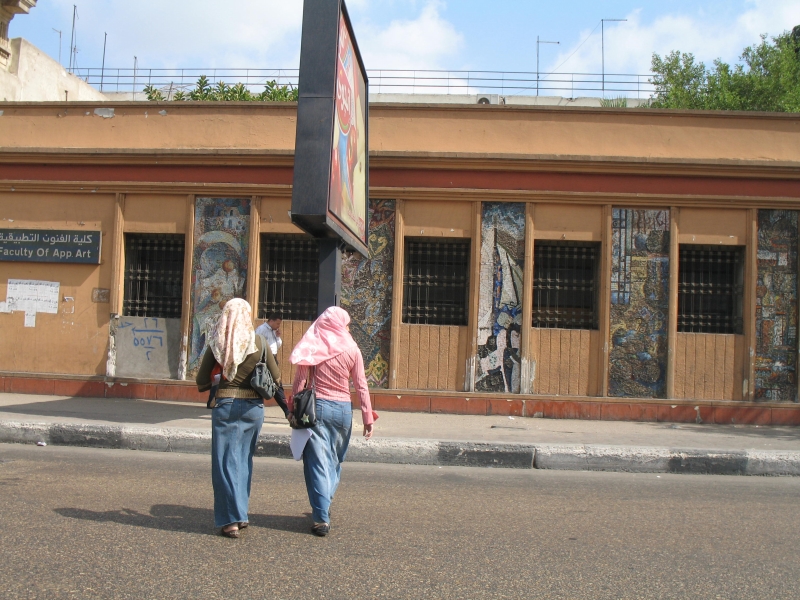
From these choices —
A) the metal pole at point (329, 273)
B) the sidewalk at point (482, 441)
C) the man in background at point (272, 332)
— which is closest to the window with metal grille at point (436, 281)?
the sidewalk at point (482, 441)

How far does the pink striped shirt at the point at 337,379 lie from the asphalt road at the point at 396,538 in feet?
2.99

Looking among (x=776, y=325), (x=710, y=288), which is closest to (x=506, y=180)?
(x=710, y=288)

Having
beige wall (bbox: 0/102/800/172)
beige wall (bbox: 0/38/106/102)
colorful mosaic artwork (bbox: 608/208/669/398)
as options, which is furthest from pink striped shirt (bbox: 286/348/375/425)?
beige wall (bbox: 0/38/106/102)

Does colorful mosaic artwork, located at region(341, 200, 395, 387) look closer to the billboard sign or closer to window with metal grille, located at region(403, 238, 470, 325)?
window with metal grille, located at region(403, 238, 470, 325)

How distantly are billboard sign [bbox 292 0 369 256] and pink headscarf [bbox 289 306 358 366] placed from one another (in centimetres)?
138

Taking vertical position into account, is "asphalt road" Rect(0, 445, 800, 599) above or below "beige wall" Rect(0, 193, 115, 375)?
below

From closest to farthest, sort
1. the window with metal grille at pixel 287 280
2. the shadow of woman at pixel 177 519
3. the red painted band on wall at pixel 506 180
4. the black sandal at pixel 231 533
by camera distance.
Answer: the black sandal at pixel 231 533 → the shadow of woman at pixel 177 519 → the red painted band on wall at pixel 506 180 → the window with metal grille at pixel 287 280

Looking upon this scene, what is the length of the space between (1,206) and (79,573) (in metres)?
9.30

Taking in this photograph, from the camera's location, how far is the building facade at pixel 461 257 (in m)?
10.5

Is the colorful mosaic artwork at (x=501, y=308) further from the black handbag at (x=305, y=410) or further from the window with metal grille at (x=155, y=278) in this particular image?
the black handbag at (x=305, y=410)

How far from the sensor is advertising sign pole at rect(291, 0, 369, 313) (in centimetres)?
629

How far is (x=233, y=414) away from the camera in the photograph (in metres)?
4.74

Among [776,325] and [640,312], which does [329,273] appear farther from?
[776,325]

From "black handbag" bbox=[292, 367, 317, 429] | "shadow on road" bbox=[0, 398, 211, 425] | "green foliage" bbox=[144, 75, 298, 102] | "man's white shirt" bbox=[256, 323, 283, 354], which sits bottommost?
"shadow on road" bbox=[0, 398, 211, 425]
